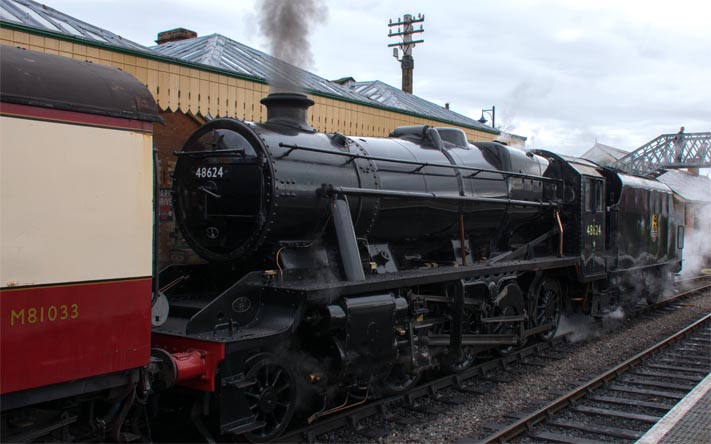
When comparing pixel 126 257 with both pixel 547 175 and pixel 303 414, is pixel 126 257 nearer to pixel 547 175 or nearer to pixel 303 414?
pixel 303 414

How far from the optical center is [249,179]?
547cm

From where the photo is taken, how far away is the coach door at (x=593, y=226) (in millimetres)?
10073

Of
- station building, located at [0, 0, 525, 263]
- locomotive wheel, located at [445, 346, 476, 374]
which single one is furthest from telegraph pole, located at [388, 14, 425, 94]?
locomotive wheel, located at [445, 346, 476, 374]

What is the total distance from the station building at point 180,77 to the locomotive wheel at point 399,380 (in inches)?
132

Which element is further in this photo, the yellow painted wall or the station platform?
the yellow painted wall

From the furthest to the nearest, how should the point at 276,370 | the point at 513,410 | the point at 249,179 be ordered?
the point at 513,410 → the point at 249,179 → the point at 276,370

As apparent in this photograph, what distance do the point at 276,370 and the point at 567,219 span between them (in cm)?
667

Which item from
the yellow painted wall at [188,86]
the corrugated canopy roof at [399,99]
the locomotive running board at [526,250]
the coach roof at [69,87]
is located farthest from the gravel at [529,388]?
the corrugated canopy roof at [399,99]

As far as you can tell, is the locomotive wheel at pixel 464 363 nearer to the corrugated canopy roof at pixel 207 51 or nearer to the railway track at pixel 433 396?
the railway track at pixel 433 396

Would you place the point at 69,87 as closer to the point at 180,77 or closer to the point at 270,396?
the point at 270,396

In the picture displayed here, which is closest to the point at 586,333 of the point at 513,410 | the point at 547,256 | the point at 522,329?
the point at 547,256

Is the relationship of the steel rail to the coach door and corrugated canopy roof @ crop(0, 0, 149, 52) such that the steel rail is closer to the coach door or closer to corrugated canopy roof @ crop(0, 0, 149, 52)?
the coach door

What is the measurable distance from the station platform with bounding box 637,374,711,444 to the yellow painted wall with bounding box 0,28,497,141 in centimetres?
798

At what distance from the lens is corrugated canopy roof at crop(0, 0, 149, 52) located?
842cm
